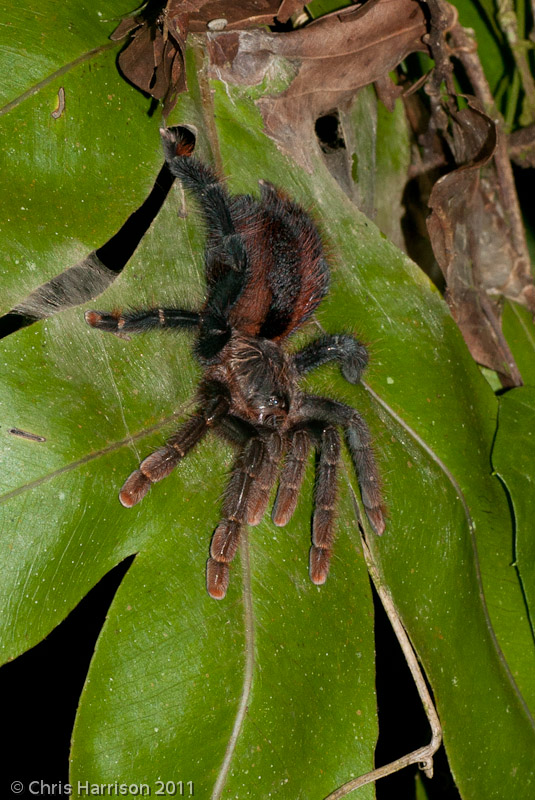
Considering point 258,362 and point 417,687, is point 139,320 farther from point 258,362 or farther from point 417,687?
point 417,687

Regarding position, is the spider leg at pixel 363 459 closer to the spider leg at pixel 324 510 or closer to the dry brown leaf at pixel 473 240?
the spider leg at pixel 324 510

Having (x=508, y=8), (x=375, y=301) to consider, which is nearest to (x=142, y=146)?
(x=375, y=301)

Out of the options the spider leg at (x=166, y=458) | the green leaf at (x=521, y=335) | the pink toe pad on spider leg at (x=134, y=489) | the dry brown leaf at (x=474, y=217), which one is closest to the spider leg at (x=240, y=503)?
the spider leg at (x=166, y=458)

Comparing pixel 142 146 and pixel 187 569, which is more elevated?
pixel 142 146

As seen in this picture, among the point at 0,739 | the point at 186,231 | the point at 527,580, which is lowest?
the point at 527,580

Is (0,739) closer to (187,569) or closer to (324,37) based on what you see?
(187,569)

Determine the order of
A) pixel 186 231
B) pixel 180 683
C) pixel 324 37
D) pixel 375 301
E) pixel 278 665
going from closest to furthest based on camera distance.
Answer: pixel 180 683
pixel 278 665
pixel 186 231
pixel 324 37
pixel 375 301

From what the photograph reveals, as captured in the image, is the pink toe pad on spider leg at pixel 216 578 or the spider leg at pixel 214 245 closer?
the pink toe pad on spider leg at pixel 216 578
